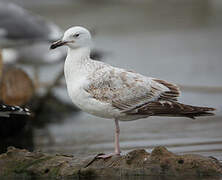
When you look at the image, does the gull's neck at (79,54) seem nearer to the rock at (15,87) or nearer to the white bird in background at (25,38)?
the rock at (15,87)

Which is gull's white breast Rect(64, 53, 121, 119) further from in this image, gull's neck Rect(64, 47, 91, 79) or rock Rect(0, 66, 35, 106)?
rock Rect(0, 66, 35, 106)

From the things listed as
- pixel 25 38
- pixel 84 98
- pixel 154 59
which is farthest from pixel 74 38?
pixel 154 59

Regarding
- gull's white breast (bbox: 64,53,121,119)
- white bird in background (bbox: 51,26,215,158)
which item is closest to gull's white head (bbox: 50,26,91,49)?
white bird in background (bbox: 51,26,215,158)

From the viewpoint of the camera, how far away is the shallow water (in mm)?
9102

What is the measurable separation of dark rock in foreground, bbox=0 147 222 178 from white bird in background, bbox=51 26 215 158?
18 centimetres

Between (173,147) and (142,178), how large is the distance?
191 cm

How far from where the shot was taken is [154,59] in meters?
15.7

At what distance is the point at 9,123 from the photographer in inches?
369

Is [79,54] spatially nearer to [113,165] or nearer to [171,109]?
[171,109]

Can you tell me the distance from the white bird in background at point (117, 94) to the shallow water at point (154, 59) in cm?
94

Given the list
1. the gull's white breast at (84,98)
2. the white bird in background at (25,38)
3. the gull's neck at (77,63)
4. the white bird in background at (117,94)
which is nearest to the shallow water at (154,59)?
the white bird in background at (25,38)

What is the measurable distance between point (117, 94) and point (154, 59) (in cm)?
889

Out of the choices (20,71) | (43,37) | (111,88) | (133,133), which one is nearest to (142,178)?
(111,88)

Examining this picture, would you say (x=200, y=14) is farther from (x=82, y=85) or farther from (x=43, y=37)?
(x=82, y=85)
